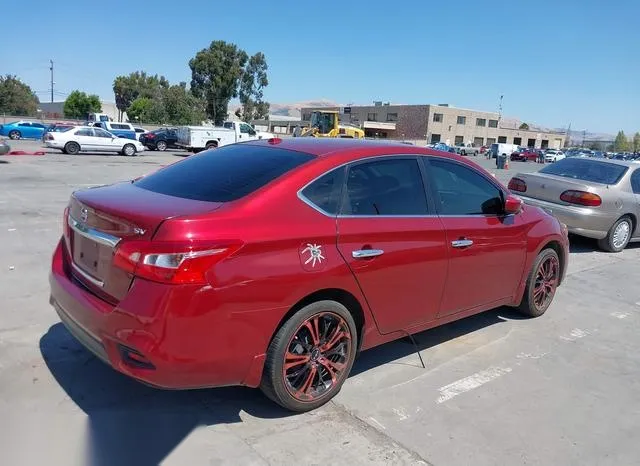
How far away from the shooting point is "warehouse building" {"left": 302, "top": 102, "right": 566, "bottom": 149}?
3639 inches

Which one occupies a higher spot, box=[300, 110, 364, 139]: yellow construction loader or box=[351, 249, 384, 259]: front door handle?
box=[300, 110, 364, 139]: yellow construction loader

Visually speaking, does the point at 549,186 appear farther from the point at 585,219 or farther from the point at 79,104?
the point at 79,104

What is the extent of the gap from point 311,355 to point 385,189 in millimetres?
1299

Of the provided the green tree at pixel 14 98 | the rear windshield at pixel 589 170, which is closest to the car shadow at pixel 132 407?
the rear windshield at pixel 589 170

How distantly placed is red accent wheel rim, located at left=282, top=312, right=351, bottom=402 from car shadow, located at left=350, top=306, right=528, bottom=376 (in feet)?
1.79

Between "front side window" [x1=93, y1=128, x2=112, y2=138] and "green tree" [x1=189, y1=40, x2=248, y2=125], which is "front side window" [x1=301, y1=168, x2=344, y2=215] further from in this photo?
"green tree" [x1=189, y1=40, x2=248, y2=125]

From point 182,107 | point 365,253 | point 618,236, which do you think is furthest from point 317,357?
point 182,107

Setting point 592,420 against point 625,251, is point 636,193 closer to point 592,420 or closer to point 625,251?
point 625,251

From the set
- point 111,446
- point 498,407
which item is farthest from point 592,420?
point 111,446

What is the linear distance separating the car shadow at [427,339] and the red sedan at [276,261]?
18.6 inches

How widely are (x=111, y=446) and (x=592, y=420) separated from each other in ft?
10.1

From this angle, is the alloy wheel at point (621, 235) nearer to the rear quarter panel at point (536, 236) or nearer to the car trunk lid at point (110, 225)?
the rear quarter panel at point (536, 236)

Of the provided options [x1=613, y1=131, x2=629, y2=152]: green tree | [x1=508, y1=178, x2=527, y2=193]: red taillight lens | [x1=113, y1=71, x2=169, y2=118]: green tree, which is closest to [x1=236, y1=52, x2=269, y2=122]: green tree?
[x1=113, y1=71, x2=169, y2=118]: green tree

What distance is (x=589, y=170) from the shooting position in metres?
9.23
